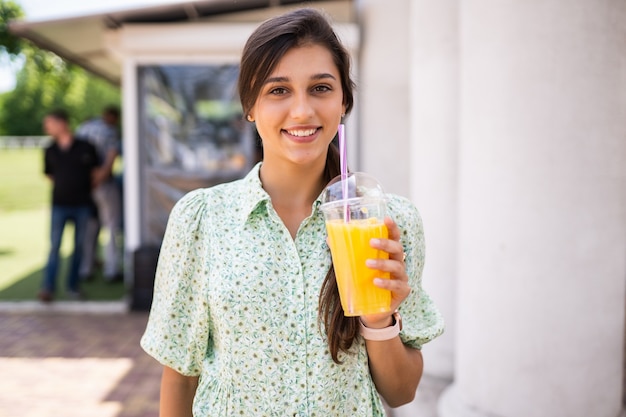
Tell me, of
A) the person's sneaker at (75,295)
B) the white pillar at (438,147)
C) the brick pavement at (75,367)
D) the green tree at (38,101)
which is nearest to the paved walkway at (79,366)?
the brick pavement at (75,367)

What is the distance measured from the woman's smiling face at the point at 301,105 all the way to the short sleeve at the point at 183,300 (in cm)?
30

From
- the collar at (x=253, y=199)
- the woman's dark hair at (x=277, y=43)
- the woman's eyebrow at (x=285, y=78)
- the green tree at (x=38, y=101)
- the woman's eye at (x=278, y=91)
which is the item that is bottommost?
the collar at (x=253, y=199)

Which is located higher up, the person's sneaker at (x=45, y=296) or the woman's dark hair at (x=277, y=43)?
the woman's dark hair at (x=277, y=43)

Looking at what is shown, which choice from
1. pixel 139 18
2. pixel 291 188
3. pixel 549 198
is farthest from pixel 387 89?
pixel 291 188

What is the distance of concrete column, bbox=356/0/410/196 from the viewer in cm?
591

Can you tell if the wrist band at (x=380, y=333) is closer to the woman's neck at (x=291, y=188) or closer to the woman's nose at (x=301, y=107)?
the woman's neck at (x=291, y=188)

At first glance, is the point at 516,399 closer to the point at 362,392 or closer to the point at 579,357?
the point at 579,357

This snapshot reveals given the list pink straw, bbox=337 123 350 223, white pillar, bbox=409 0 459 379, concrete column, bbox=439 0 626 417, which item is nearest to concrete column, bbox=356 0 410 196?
white pillar, bbox=409 0 459 379

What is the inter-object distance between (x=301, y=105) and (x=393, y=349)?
25.5 inches

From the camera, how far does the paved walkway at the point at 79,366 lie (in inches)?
168

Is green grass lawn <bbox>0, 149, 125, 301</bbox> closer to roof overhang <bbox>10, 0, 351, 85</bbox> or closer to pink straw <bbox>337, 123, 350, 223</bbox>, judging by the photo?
roof overhang <bbox>10, 0, 351, 85</bbox>

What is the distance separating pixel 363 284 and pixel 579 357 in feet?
6.84

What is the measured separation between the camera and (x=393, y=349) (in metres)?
1.50

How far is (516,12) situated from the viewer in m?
2.89
